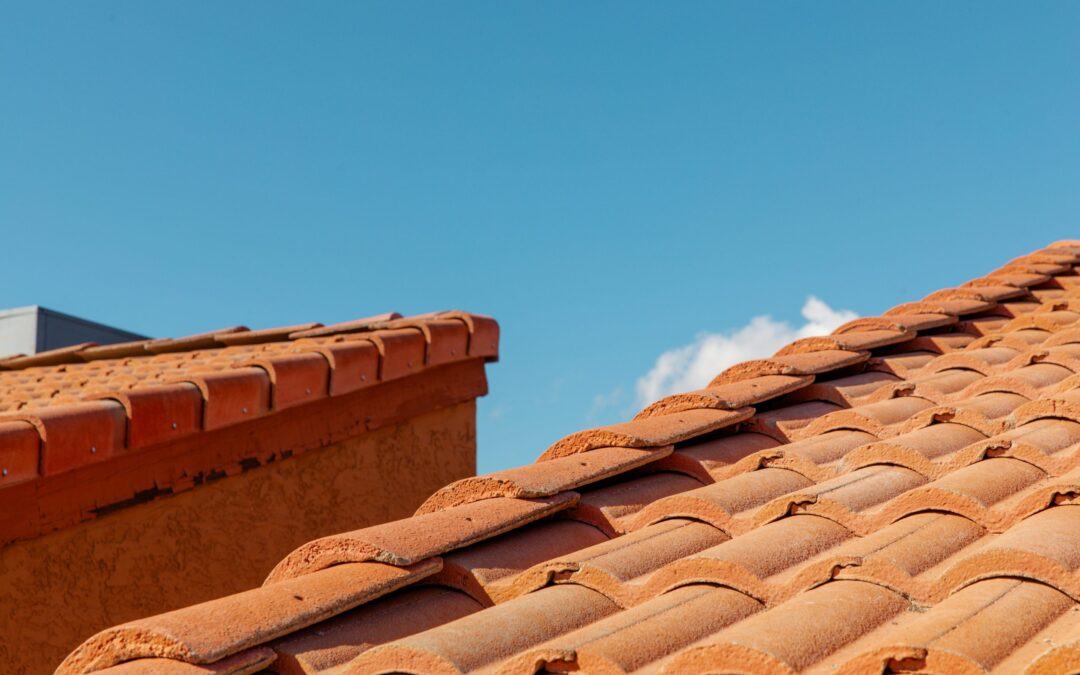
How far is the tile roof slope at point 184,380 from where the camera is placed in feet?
14.6

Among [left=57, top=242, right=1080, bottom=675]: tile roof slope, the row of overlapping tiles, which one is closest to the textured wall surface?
the row of overlapping tiles

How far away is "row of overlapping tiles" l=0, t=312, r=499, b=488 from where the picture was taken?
176 inches

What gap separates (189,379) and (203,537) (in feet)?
2.76

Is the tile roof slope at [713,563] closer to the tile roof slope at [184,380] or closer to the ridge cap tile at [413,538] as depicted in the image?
the ridge cap tile at [413,538]

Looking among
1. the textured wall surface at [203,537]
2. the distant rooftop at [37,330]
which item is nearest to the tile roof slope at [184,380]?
the textured wall surface at [203,537]

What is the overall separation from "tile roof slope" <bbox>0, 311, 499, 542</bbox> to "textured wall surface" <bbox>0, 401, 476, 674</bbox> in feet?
1.00

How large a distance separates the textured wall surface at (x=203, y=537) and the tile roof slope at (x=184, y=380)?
0.31 meters

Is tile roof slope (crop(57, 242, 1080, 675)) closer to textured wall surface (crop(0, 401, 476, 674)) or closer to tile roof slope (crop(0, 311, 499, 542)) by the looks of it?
tile roof slope (crop(0, 311, 499, 542))

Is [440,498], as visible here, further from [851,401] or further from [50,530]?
[50,530]

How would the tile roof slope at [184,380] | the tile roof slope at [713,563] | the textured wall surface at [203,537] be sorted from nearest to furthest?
the tile roof slope at [713,563] → the tile roof slope at [184,380] → the textured wall surface at [203,537]

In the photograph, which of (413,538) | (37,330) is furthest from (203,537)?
(37,330)

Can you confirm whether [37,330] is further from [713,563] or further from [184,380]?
[713,563]

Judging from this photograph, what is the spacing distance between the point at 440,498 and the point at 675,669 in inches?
55.6

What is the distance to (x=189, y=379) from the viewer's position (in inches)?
205
